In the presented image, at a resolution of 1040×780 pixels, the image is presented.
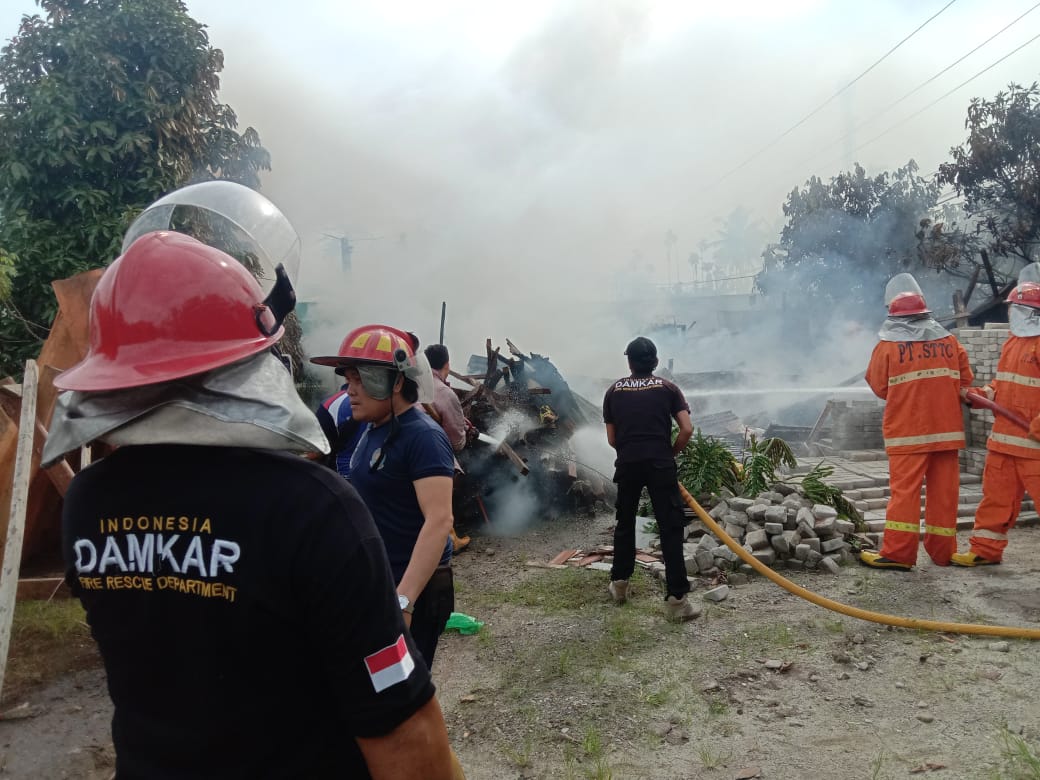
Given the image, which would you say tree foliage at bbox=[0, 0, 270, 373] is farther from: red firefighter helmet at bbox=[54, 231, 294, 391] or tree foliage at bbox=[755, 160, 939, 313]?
tree foliage at bbox=[755, 160, 939, 313]

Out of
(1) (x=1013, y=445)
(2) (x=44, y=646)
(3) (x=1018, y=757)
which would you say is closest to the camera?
(3) (x=1018, y=757)

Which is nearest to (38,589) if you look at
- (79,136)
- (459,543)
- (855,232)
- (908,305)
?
(459,543)

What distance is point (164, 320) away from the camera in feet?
3.79

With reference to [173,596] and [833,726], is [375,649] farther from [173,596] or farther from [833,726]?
[833,726]

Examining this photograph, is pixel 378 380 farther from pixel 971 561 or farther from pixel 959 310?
pixel 959 310

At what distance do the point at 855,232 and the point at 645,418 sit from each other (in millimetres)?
18567

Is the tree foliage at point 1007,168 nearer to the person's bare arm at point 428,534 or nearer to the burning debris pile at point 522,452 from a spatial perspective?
the burning debris pile at point 522,452

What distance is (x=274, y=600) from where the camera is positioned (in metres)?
1.05

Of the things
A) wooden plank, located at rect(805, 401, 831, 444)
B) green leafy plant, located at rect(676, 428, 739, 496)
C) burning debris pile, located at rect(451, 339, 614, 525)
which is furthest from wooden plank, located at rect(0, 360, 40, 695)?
wooden plank, located at rect(805, 401, 831, 444)

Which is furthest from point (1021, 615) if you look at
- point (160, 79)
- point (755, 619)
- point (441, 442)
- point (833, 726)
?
point (160, 79)

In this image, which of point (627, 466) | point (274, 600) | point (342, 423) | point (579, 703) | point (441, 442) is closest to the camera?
point (274, 600)

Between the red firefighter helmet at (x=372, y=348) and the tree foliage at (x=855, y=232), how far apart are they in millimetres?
19967

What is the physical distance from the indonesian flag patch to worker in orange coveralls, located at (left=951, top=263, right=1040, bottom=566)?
17.8 ft

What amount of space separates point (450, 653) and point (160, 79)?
697 centimetres
